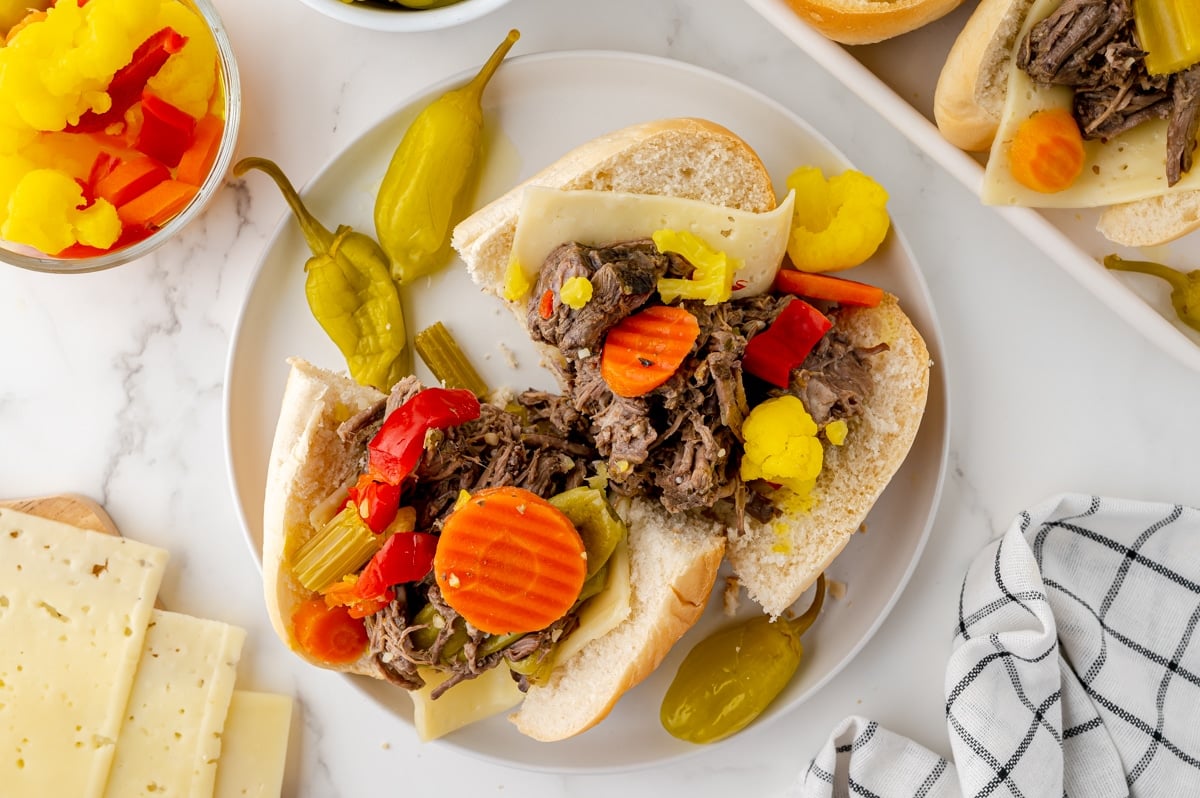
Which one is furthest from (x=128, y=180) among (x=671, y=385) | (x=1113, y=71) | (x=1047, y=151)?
(x=1113, y=71)

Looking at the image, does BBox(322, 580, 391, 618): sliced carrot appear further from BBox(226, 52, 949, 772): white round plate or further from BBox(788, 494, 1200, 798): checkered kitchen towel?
BBox(788, 494, 1200, 798): checkered kitchen towel

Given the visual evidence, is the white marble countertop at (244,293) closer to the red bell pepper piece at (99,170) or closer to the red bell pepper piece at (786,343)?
the red bell pepper piece at (99,170)

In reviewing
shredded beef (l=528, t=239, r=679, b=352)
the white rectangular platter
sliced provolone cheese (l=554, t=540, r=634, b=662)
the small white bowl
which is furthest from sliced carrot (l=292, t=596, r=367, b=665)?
the white rectangular platter

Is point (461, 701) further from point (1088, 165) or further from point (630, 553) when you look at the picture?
point (1088, 165)

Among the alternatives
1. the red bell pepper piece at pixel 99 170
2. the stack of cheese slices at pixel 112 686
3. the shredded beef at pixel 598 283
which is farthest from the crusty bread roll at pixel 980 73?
the stack of cheese slices at pixel 112 686

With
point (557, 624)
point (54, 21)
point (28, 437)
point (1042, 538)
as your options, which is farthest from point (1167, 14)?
point (28, 437)
